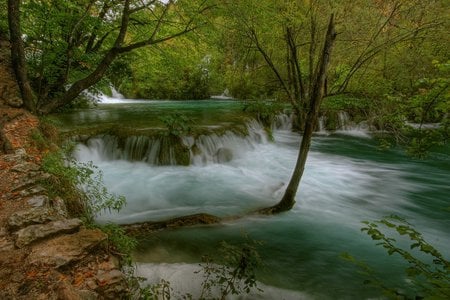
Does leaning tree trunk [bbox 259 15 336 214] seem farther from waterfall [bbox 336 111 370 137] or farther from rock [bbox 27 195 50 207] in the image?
waterfall [bbox 336 111 370 137]

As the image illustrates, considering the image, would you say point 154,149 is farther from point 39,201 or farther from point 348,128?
point 348,128

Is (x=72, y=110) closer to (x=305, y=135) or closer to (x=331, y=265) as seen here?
(x=305, y=135)

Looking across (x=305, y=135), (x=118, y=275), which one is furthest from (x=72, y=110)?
(x=118, y=275)

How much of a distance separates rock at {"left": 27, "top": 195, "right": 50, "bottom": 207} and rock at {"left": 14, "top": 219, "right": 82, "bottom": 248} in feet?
1.49

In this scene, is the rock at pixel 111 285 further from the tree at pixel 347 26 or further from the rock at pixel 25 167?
the tree at pixel 347 26

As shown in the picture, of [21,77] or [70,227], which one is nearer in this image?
[70,227]

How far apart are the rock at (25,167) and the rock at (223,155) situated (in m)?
5.97

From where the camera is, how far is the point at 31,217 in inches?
125

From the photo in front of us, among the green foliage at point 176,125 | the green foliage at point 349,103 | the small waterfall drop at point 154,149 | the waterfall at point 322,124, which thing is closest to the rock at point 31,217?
Answer: the green foliage at point 349,103

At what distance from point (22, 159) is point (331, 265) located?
521cm

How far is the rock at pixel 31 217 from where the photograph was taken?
3.05 meters

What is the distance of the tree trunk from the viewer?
5.55m

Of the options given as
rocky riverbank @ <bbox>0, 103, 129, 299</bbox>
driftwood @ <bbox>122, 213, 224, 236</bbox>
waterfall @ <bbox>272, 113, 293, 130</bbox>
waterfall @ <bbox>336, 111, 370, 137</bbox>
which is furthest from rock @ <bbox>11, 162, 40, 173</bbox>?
waterfall @ <bbox>336, 111, 370, 137</bbox>

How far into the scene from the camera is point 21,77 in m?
6.16
